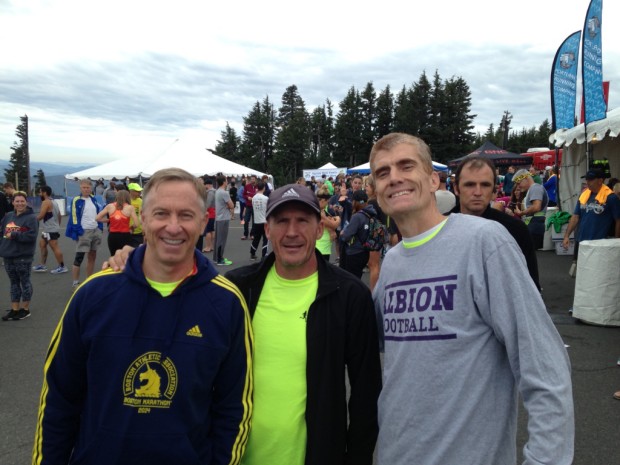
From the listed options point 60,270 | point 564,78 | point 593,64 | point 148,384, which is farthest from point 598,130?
point 60,270

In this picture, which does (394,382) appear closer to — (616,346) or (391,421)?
(391,421)

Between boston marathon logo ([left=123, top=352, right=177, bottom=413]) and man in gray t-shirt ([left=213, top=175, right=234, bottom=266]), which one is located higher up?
man in gray t-shirt ([left=213, top=175, right=234, bottom=266])

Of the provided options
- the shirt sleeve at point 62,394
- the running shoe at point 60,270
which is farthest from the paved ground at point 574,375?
the shirt sleeve at point 62,394

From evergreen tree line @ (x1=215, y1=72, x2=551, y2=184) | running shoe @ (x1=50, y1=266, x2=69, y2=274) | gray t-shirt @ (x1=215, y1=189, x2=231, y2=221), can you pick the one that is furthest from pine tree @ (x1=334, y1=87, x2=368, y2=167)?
running shoe @ (x1=50, y1=266, x2=69, y2=274)

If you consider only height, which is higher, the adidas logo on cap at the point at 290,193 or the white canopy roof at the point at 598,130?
the white canopy roof at the point at 598,130

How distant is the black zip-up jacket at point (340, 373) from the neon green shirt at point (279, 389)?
4 centimetres

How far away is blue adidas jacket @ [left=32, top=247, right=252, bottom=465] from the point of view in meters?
1.56

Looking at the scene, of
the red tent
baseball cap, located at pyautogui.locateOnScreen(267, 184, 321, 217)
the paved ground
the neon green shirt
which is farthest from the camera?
the red tent

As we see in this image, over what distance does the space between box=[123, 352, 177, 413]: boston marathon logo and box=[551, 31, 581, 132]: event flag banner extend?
11067 mm

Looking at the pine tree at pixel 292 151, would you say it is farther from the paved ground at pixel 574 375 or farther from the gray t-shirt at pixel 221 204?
the paved ground at pixel 574 375

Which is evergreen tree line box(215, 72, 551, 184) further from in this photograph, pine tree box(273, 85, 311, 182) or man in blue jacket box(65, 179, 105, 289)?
man in blue jacket box(65, 179, 105, 289)

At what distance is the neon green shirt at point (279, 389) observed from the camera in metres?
1.79

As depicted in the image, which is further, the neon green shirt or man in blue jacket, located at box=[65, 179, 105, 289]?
man in blue jacket, located at box=[65, 179, 105, 289]

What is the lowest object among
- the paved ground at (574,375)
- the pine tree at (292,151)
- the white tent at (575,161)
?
the paved ground at (574,375)
